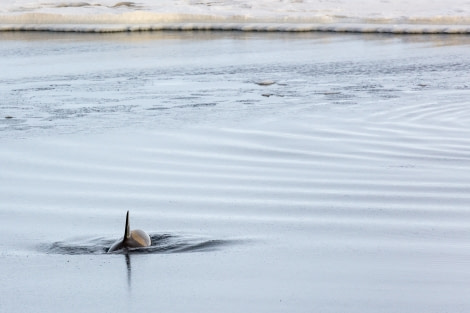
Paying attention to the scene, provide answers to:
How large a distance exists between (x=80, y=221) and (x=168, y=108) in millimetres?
5079

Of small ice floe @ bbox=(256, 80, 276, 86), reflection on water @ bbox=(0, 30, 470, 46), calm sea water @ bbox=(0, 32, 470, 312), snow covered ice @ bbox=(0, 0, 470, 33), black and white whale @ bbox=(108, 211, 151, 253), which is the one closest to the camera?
calm sea water @ bbox=(0, 32, 470, 312)

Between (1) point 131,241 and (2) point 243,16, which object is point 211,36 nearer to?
(2) point 243,16

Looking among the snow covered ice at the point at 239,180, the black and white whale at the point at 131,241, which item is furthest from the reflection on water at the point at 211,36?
the black and white whale at the point at 131,241

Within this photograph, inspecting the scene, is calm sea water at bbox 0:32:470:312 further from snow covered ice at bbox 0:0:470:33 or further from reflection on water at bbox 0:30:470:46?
snow covered ice at bbox 0:0:470:33

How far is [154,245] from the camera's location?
252 inches

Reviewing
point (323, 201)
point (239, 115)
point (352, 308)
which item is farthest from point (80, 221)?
point (239, 115)

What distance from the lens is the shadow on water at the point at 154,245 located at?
630cm

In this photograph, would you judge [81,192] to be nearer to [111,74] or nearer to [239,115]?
[239,115]

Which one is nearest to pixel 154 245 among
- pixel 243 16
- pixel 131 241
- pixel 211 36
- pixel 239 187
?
pixel 131 241

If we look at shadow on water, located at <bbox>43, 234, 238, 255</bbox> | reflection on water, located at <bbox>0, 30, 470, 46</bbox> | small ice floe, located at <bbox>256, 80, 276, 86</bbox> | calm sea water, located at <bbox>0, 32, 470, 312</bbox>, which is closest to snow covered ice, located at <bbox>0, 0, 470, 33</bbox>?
reflection on water, located at <bbox>0, 30, 470, 46</bbox>

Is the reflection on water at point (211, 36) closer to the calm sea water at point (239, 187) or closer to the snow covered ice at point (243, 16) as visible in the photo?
the snow covered ice at point (243, 16)

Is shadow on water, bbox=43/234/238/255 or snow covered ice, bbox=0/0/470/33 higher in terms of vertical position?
snow covered ice, bbox=0/0/470/33

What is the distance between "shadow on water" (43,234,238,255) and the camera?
6.30 metres

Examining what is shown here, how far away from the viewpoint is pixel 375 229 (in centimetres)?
665
